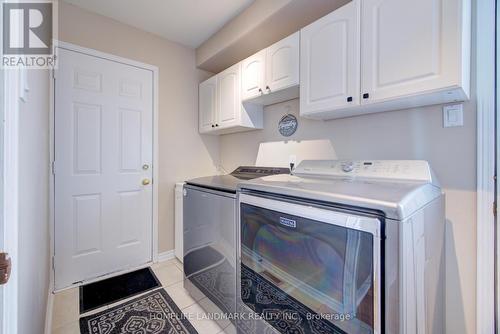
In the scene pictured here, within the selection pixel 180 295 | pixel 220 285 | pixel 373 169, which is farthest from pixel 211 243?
pixel 373 169

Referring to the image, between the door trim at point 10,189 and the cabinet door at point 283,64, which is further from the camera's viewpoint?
the cabinet door at point 283,64

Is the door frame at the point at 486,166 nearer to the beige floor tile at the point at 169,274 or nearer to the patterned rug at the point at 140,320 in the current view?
the patterned rug at the point at 140,320

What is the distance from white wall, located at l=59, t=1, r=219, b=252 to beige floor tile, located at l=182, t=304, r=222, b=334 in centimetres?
101

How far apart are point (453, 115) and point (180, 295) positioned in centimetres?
232

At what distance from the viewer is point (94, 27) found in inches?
83.1

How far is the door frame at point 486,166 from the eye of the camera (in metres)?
1.12

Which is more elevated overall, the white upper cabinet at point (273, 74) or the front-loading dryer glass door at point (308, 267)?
the white upper cabinet at point (273, 74)

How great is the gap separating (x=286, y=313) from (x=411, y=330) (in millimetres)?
554

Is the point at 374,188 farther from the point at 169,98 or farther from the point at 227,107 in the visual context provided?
the point at 169,98

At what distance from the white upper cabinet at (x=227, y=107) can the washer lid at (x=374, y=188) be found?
38.6 inches

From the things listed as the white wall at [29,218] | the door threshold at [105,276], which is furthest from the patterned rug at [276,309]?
the door threshold at [105,276]

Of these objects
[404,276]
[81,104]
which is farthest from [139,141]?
[404,276]

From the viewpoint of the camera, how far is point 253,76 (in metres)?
2.04

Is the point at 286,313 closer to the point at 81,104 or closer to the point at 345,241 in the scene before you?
the point at 345,241
